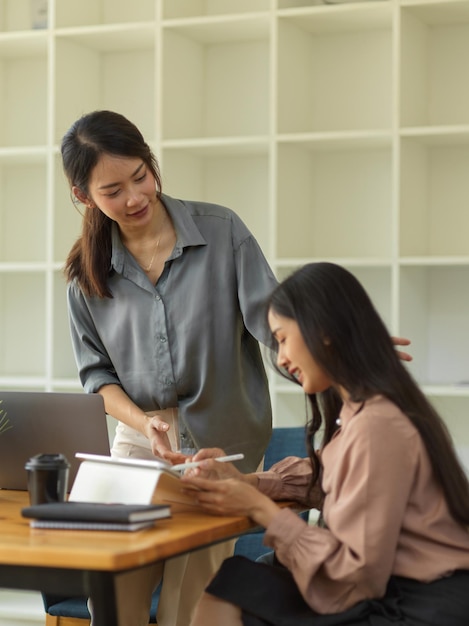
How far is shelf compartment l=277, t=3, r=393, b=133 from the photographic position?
3.89 m

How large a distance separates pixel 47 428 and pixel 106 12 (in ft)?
8.26

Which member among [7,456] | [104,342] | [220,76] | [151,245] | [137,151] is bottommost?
[7,456]

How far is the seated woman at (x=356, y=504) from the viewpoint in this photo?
5.94 feet

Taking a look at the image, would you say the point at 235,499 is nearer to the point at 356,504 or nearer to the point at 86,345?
the point at 356,504

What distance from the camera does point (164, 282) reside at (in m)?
2.63

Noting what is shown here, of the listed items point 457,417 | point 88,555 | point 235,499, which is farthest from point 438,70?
point 88,555

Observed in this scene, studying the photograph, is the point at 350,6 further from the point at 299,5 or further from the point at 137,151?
the point at 137,151

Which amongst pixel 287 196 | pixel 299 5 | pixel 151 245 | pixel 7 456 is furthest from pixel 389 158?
pixel 7 456

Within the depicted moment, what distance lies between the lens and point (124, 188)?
2.53 metres

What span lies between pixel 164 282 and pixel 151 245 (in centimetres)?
11

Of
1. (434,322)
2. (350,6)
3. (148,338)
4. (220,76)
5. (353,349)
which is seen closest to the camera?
(353,349)

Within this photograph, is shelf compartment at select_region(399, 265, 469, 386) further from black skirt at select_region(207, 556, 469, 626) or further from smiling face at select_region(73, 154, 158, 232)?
black skirt at select_region(207, 556, 469, 626)

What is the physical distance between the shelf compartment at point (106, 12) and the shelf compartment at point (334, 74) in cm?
70

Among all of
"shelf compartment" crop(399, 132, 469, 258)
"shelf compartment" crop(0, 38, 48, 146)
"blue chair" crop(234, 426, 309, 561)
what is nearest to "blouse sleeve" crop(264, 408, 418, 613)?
"blue chair" crop(234, 426, 309, 561)
